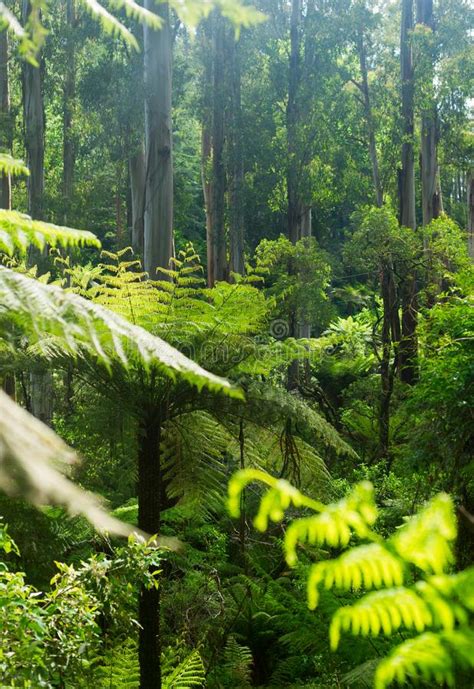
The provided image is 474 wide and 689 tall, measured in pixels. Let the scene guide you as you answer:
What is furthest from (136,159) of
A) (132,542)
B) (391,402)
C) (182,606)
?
(132,542)

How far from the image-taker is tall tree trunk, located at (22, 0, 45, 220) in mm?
14602

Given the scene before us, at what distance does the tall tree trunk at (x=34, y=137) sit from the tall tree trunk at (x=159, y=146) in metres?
5.99

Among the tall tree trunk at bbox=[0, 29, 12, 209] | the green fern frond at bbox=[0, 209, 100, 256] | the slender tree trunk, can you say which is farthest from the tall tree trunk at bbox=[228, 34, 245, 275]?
the green fern frond at bbox=[0, 209, 100, 256]

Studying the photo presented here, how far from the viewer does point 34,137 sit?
1475cm

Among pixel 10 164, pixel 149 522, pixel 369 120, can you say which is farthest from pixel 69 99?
pixel 10 164

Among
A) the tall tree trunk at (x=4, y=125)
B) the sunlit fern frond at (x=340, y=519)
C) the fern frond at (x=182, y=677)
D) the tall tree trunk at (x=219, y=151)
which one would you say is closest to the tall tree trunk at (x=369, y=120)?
the tall tree trunk at (x=219, y=151)

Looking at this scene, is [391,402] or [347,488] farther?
[391,402]

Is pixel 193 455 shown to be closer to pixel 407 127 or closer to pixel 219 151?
pixel 219 151

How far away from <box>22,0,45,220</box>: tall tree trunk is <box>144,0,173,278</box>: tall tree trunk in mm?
5991

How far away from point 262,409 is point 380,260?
8.12 meters

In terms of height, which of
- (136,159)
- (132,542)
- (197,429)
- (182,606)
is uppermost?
(136,159)

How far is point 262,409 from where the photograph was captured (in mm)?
4168

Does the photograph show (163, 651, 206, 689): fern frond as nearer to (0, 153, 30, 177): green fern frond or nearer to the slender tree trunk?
the slender tree trunk

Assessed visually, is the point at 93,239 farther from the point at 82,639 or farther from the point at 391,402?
the point at 391,402
